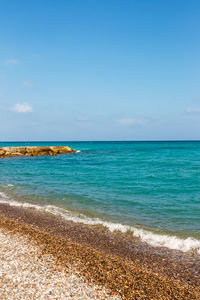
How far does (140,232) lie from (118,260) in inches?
133

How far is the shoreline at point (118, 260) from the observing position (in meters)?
6.70

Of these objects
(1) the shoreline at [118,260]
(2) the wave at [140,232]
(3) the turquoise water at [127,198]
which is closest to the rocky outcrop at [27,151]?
(3) the turquoise water at [127,198]

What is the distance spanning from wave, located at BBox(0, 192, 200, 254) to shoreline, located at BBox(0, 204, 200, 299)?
0.43 m

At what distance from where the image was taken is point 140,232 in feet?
37.6

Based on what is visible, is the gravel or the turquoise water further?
the turquoise water

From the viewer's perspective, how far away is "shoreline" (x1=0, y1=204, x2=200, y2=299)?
6.70 metres

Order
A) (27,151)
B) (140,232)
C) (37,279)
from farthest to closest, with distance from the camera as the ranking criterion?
(27,151) < (140,232) < (37,279)

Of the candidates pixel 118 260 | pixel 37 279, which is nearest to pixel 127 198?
pixel 118 260

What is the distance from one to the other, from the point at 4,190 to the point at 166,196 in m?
13.6

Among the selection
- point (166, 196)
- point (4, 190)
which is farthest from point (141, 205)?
point (4, 190)

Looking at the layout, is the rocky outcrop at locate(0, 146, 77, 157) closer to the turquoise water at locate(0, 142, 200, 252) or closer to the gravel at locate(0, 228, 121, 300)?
the turquoise water at locate(0, 142, 200, 252)

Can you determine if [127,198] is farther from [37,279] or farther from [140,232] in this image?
[37,279]

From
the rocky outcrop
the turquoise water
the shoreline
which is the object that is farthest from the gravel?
the rocky outcrop

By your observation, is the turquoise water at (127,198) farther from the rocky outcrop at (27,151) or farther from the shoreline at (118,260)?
the rocky outcrop at (27,151)
